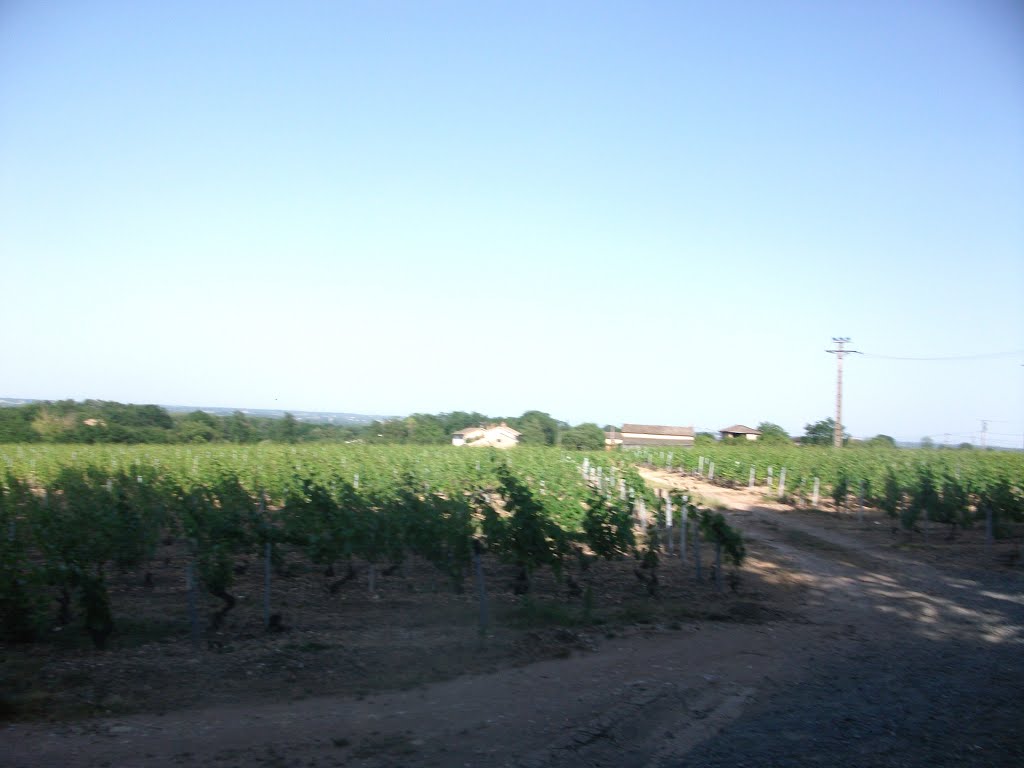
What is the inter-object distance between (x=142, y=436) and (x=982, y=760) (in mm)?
32296

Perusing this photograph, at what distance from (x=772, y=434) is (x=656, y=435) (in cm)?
1195

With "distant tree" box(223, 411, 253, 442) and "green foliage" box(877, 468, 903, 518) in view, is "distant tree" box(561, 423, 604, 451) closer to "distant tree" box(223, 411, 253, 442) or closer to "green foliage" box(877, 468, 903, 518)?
"distant tree" box(223, 411, 253, 442)

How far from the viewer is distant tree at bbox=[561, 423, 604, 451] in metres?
49.0

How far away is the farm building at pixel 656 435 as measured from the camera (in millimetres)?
61169

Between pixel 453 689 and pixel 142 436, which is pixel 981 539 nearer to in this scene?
pixel 453 689

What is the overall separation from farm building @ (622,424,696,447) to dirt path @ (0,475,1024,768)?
51.3m

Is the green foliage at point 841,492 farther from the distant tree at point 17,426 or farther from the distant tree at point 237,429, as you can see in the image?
the distant tree at point 17,426

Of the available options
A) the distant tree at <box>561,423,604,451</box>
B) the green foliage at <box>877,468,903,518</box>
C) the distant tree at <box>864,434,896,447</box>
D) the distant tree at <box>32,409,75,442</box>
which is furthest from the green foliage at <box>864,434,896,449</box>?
the distant tree at <box>32,409,75,442</box>

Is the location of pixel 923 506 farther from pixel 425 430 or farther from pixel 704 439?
pixel 704 439

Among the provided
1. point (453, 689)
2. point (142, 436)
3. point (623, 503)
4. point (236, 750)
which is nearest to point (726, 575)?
point (623, 503)

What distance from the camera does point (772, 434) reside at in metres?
54.7

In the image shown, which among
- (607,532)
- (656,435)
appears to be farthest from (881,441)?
(607,532)

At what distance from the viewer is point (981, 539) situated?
1925 centimetres

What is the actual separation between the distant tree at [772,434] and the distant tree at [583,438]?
1169 cm
